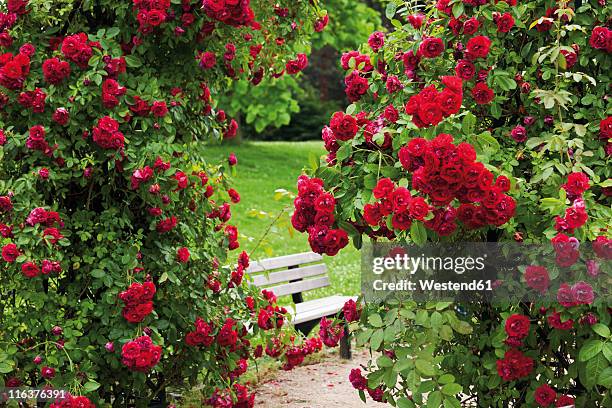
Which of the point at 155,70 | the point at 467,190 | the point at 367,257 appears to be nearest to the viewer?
the point at 467,190

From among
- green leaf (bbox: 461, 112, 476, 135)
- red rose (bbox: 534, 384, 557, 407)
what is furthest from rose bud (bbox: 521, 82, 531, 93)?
red rose (bbox: 534, 384, 557, 407)

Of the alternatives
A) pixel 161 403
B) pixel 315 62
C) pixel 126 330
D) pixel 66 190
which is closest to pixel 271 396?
pixel 161 403

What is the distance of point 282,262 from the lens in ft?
18.6

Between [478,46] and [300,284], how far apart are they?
3.37 meters

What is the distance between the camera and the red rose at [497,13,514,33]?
111 inches

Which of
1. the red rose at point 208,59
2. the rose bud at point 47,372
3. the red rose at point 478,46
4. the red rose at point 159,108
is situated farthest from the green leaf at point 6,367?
the red rose at point 478,46

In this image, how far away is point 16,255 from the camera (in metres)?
3.12

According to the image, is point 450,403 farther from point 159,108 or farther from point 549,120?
point 159,108

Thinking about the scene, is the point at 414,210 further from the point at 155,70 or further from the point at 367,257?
the point at 155,70

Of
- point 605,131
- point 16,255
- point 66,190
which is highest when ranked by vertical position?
point 605,131

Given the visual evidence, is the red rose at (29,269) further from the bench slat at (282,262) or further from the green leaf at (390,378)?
the bench slat at (282,262)

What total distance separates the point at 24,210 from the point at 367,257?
4.43 ft

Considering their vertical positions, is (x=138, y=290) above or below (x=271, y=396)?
above

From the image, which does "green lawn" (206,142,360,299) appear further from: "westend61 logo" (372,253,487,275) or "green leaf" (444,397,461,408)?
"green leaf" (444,397,461,408)
